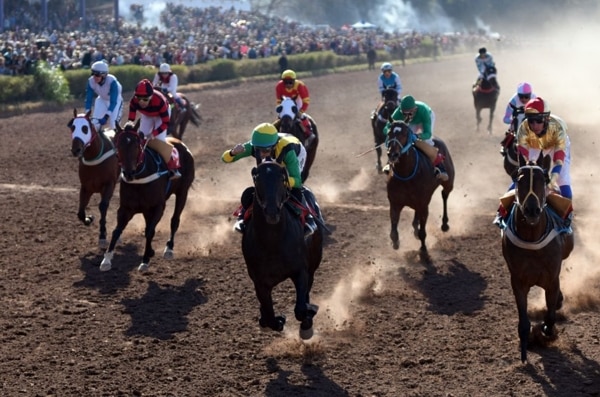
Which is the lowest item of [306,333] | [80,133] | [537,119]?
[306,333]

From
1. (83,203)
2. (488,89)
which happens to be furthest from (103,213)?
(488,89)

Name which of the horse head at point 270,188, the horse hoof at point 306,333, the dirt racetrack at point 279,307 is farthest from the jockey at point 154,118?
the horse head at point 270,188

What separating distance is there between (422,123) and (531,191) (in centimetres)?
538

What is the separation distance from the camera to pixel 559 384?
26.0ft

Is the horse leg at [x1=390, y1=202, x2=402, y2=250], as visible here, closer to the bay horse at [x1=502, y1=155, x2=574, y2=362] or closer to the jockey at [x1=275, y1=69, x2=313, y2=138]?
the jockey at [x1=275, y1=69, x2=313, y2=138]

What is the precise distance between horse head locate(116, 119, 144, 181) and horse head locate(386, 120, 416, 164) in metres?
3.10

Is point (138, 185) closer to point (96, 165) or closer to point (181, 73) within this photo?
point (96, 165)

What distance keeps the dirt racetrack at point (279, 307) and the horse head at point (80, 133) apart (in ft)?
4.68

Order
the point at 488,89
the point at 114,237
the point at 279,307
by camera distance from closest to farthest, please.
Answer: the point at 279,307
the point at 114,237
the point at 488,89

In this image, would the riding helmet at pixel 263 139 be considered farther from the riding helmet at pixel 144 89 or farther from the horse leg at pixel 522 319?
Result: the riding helmet at pixel 144 89

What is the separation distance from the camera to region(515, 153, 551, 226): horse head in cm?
801

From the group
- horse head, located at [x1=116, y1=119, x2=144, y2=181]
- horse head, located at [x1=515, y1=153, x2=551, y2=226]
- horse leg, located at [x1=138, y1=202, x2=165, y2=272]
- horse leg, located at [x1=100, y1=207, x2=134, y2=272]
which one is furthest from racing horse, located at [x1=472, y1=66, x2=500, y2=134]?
horse head, located at [x1=515, y1=153, x2=551, y2=226]

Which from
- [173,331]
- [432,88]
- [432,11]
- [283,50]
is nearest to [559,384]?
[173,331]

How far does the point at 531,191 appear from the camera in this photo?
26.3 feet
